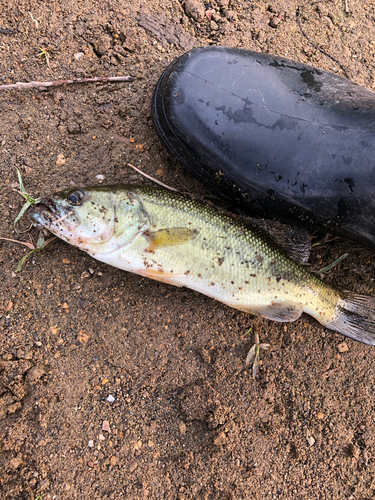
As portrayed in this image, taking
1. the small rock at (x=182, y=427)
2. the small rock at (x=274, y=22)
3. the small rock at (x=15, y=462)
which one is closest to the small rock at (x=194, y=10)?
the small rock at (x=274, y=22)

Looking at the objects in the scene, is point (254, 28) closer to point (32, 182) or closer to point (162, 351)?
point (32, 182)

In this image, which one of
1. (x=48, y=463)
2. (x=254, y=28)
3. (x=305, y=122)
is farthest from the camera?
(x=254, y=28)

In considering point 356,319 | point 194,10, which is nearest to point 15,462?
point 356,319

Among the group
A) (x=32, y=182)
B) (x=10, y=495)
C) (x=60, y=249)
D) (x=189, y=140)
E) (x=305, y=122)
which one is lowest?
(x=10, y=495)

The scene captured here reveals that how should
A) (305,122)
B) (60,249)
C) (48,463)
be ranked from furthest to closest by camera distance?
(60,249), (48,463), (305,122)

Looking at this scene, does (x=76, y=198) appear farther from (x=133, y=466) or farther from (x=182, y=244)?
(x=133, y=466)

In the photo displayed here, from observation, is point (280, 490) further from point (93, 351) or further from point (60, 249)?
point (60, 249)

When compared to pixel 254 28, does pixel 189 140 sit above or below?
below

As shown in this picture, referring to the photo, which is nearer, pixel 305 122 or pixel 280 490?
pixel 305 122

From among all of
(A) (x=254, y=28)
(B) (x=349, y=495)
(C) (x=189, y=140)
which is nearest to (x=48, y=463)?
(B) (x=349, y=495)

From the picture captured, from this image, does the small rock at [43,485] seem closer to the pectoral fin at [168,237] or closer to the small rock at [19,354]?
the small rock at [19,354]
